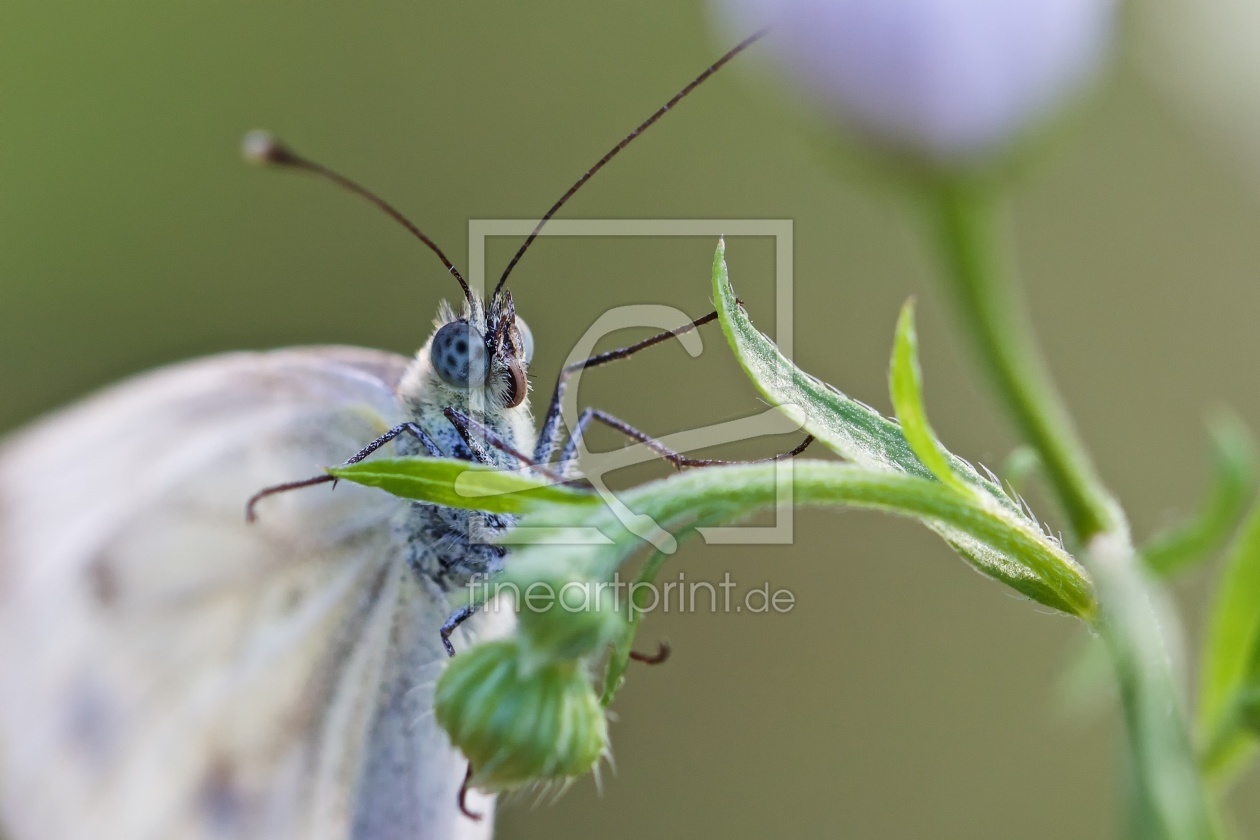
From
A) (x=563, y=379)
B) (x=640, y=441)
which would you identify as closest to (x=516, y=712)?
(x=640, y=441)

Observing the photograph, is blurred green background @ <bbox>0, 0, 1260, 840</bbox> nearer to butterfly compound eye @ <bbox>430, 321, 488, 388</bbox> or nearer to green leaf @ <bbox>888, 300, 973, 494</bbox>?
butterfly compound eye @ <bbox>430, 321, 488, 388</bbox>

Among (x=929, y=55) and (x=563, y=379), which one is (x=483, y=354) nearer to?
(x=563, y=379)

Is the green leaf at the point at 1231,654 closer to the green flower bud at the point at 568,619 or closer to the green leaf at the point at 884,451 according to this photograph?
the green leaf at the point at 884,451

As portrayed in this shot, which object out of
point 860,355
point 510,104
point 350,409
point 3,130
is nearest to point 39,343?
point 3,130

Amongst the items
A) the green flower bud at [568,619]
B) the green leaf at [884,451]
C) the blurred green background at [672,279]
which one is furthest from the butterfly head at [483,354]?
the blurred green background at [672,279]

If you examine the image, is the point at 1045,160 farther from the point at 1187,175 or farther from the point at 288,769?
the point at 1187,175
